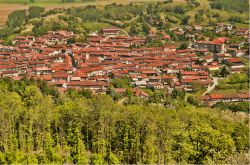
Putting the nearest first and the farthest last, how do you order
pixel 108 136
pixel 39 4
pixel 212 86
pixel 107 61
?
pixel 108 136 → pixel 212 86 → pixel 107 61 → pixel 39 4

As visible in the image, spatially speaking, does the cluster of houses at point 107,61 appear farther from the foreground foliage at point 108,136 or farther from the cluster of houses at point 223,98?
the foreground foliage at point 108,136

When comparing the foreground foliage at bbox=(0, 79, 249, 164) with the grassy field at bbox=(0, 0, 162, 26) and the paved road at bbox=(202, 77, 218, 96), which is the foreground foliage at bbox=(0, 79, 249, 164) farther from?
the grassy field at bbox=(0, 0, 162, 26)

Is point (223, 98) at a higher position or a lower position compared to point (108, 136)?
lower

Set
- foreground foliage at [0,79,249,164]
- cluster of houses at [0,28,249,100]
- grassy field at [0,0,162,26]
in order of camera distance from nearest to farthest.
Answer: foreground foliage at [0,79,249,164]
cluster of houses at [0,28,249,100]
grassy field at [0,0,162,26]

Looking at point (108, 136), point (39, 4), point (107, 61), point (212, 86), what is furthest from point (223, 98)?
point (39, 4)

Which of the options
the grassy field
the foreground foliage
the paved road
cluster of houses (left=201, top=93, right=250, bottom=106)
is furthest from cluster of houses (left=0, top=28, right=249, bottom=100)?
the grassy field

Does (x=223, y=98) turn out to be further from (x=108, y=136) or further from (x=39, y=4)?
(x=39, y=4)
